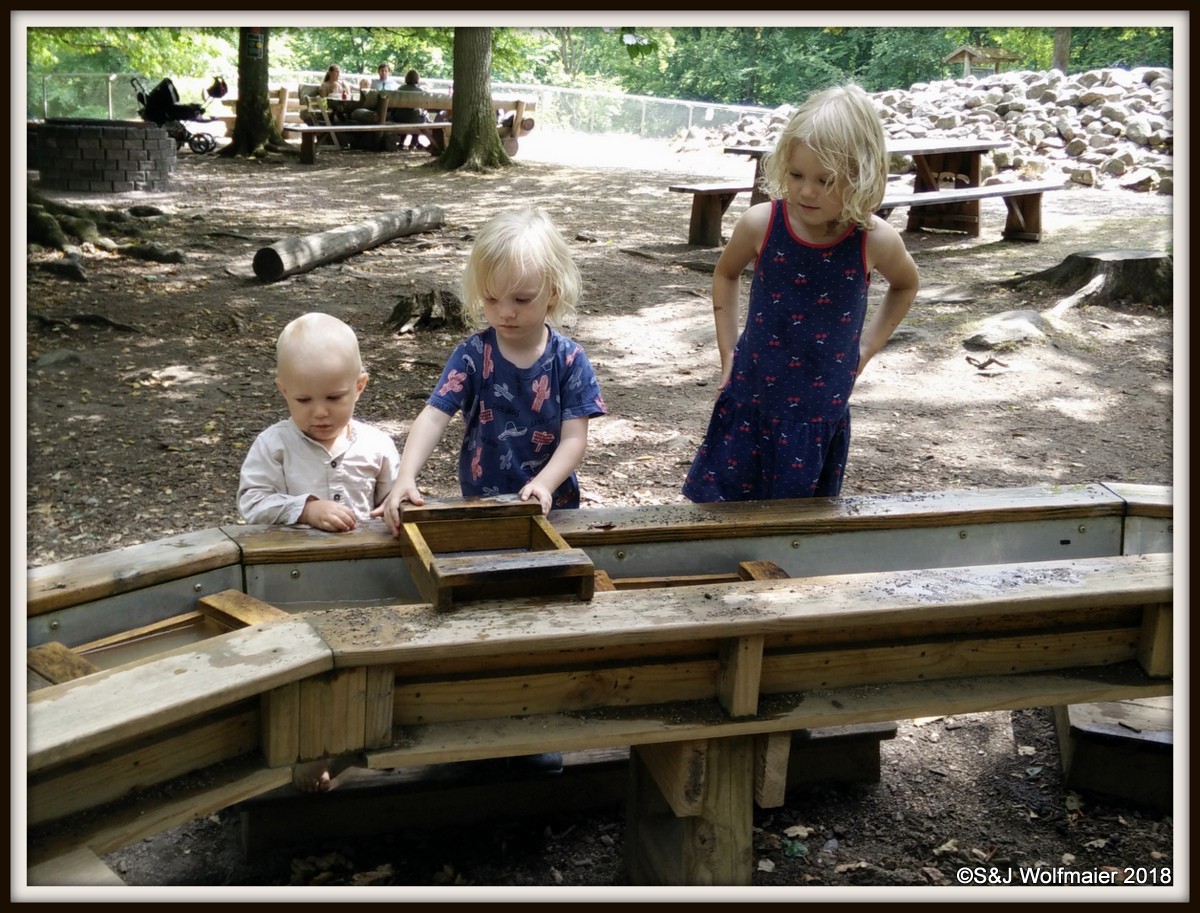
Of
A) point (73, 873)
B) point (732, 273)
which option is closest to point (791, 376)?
point (732, 273)

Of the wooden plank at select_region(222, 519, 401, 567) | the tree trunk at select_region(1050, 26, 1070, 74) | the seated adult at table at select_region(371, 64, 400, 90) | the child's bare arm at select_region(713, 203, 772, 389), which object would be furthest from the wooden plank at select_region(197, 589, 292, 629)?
the tree trunk at select_region(1050, 26, 1070, 74)

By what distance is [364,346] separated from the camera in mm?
6848

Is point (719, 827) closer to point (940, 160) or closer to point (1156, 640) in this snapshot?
point (1156, 640)

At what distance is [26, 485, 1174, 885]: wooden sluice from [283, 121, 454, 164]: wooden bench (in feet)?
49.0

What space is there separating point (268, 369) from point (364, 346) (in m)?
0.68

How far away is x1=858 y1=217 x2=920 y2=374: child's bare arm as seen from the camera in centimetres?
296

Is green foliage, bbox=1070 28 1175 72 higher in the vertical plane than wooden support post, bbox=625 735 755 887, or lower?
higher

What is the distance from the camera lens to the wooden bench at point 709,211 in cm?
1031

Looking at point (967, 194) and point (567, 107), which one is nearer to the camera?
point (967, 194)

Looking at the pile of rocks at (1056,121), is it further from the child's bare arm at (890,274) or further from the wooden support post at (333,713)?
the wooden support post at (333,713)

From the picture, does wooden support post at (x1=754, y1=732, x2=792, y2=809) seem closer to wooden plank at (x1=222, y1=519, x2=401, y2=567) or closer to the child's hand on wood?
wooden plank at (x1=222, y1=519, x2=401, y2=567)

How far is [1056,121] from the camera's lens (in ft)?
56.9

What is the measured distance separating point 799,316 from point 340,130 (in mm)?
16317

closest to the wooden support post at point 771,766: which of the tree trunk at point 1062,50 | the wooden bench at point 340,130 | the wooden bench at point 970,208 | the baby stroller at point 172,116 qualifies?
the wooden bench at point 970,208
